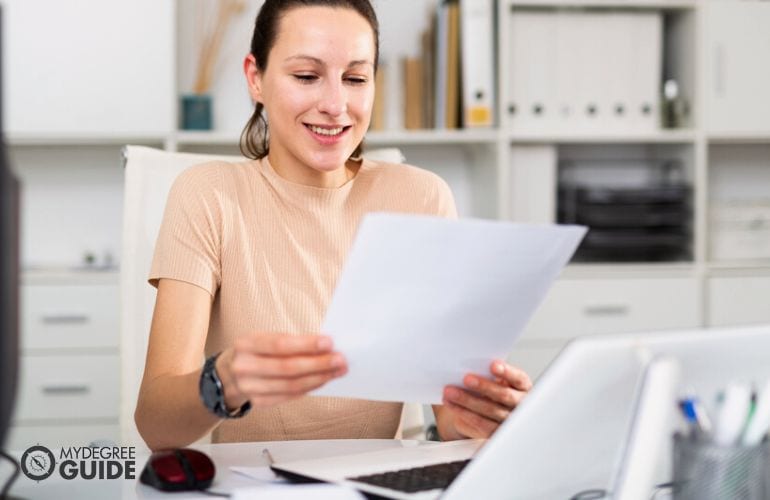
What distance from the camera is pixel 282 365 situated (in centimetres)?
83

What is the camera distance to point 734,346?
771mm

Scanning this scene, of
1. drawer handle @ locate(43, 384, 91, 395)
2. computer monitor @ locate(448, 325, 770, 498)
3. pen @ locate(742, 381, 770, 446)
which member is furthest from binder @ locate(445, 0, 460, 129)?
pen @ locate(742, 381, 770, 446)

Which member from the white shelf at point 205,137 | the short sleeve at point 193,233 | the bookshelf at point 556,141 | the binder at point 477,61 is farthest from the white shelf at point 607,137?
the short sleeve at point 193,233

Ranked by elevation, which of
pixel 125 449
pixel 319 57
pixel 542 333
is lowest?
pixel 542 333

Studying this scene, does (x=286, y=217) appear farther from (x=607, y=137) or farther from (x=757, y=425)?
(x=607, y=137)

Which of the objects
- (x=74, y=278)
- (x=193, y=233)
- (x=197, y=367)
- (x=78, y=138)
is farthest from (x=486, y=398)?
(x=78, y=138)

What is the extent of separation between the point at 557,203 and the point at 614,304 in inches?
14.3

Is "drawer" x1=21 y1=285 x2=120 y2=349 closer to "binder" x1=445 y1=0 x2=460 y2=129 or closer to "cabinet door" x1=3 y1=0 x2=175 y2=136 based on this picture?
"cabinet door" x1=3 y1=0 x2=175 y2=136

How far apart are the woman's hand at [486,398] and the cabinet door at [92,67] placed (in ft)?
5.97

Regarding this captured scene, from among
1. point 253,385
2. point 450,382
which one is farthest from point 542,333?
point 253,385

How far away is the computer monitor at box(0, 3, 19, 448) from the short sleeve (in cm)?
80

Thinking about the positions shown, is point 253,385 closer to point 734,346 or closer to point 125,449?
point 125,449

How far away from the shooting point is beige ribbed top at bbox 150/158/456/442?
1.33 metres

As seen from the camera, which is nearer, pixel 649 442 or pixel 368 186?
pixel 649 442
